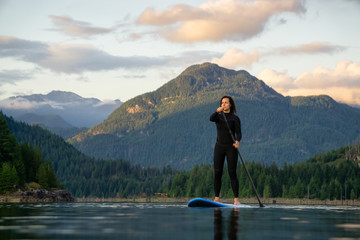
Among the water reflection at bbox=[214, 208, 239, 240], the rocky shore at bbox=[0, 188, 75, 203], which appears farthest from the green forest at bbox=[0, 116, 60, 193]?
the water reflection at bbox=[214, 208, 239, 240]

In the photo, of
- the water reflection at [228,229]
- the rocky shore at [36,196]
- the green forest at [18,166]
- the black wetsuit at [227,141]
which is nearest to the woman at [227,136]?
the black wetsuit at [227,141]

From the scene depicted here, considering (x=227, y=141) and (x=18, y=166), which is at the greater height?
(x=18, y=166)

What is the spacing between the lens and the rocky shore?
114000 mm

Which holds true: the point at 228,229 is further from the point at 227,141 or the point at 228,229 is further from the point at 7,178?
the point at 7,178

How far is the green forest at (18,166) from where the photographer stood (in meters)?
114

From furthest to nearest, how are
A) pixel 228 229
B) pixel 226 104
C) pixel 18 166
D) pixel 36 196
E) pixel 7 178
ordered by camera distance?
pixel 36 196 → pixel 18 166 → pixel 7 178 → pixel 226 104 → pixel 228 229

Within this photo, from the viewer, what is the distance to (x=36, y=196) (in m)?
125

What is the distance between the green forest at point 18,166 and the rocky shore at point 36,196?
1923 millimetres

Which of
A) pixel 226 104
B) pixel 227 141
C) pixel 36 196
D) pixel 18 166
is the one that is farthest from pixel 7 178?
pixel 226 104

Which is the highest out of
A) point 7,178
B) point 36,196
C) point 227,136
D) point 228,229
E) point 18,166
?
point 18,166

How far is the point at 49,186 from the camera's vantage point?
145m

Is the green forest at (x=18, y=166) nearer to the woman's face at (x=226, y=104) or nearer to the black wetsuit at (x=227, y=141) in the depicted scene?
the black wetsuit at (x=227, y=141)

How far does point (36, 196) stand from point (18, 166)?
8396 mm

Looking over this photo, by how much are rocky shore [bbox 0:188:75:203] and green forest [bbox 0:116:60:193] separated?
6.31 feet
